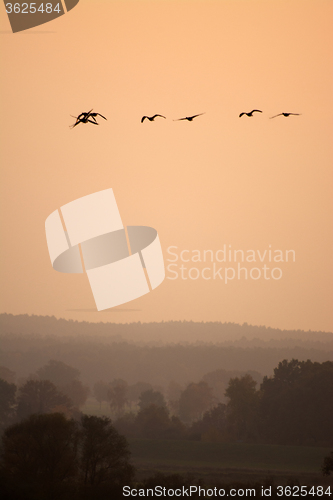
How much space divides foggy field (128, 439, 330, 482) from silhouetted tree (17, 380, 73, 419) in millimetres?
3914

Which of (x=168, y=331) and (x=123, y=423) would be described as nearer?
(x=123, y=423)

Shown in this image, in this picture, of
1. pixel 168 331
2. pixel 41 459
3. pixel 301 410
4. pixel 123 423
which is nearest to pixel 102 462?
pixel 41 459

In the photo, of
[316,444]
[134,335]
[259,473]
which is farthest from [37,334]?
[316,444]

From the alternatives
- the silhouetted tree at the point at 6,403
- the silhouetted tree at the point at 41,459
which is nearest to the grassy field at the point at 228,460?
the silhouetted tree at the point at 6,403

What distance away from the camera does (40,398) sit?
20625mm

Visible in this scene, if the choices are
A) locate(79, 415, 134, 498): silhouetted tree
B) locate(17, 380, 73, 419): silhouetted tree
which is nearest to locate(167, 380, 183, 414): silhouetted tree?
locate(17, 380, 73, 419): silhouetted tree

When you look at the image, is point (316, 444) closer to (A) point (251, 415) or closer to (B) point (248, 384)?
(A) point (251, 415)

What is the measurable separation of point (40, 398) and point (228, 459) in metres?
8.73

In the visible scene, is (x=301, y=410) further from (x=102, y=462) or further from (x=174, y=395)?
(x=102, y=462)

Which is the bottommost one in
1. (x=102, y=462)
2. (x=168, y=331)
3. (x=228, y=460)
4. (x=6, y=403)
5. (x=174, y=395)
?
(x=228, y=460)

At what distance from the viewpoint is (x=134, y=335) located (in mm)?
21344

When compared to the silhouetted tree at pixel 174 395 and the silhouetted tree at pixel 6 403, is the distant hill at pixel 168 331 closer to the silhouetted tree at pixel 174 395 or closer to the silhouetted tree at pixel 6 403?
the silhouetted tree at pixel 174 395

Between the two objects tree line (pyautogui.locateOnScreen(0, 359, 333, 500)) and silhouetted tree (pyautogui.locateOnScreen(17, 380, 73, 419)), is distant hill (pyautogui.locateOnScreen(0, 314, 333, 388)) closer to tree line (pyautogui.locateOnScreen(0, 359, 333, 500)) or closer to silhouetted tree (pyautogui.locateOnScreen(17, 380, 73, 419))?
tree line (pyautogui.locateOnScreen(0, 359, 333, 500))

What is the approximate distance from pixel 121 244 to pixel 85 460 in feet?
24.2
